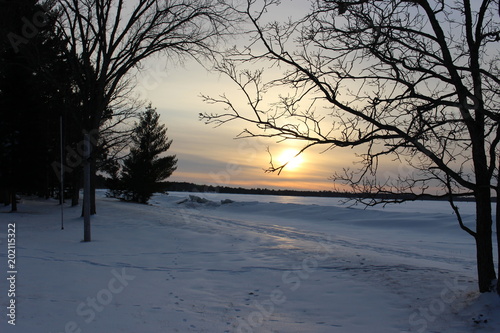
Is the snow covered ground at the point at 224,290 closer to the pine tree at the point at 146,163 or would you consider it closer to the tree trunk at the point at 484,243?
the tree trunk at the point at 484,243

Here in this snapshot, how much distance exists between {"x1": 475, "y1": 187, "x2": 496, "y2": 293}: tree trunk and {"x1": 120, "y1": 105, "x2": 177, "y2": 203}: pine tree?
1378 inches

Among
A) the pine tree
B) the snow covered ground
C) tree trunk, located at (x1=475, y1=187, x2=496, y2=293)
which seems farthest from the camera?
the pine tree

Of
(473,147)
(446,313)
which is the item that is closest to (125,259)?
(446,313)

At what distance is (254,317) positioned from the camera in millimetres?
5801

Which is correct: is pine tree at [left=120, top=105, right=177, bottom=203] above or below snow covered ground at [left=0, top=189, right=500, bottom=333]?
above

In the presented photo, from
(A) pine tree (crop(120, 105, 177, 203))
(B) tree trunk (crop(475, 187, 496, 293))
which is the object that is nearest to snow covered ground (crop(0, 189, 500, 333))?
(B) tree trunk (crop(475, 187, 496, 293))

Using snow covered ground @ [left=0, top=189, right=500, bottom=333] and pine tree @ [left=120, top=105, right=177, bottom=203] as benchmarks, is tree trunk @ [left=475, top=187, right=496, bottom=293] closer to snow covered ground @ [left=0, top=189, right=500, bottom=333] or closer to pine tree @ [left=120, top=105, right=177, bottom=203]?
snow covered ground @ [left=0, top=189, right=500, bottom=333]

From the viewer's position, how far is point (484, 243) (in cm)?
647

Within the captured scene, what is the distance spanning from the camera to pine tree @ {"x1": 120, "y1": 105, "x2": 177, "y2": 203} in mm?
Answer: 39094

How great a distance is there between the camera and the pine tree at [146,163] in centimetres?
3909

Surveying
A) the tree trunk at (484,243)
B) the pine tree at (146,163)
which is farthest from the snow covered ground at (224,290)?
the pine tree at (146,163)

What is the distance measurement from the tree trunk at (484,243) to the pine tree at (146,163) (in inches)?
1378

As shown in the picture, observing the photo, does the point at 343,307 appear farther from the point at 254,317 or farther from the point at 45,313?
the point at 45,313

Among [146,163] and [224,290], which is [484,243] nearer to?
[224,290]
